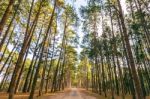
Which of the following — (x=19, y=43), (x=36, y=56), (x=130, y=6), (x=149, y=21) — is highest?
(x=130, y=6)

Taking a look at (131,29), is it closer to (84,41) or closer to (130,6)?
(130,6)

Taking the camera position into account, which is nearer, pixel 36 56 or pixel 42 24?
pixel 42 24

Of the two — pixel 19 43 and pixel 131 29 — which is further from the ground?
pixel 131 29

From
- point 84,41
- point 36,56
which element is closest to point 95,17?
point 84,41

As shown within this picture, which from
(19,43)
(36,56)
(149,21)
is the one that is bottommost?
(36,56)

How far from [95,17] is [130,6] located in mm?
7262

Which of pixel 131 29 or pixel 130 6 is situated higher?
pixel 130 6

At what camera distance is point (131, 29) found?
33.1 metres

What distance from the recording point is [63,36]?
35.2m

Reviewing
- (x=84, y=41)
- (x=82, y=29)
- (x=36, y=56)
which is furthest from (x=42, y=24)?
(x=84, y=41)

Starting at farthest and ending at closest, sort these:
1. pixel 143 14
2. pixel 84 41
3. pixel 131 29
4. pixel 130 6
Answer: pixel 84 41 < pixel 131 29 < pixel 130 6 < pixel 143 14

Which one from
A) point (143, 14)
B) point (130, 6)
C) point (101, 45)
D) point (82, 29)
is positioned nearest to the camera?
point (143, 14)

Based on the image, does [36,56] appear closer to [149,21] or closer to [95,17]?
[95,17]

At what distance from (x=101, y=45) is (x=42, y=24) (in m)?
12.6
